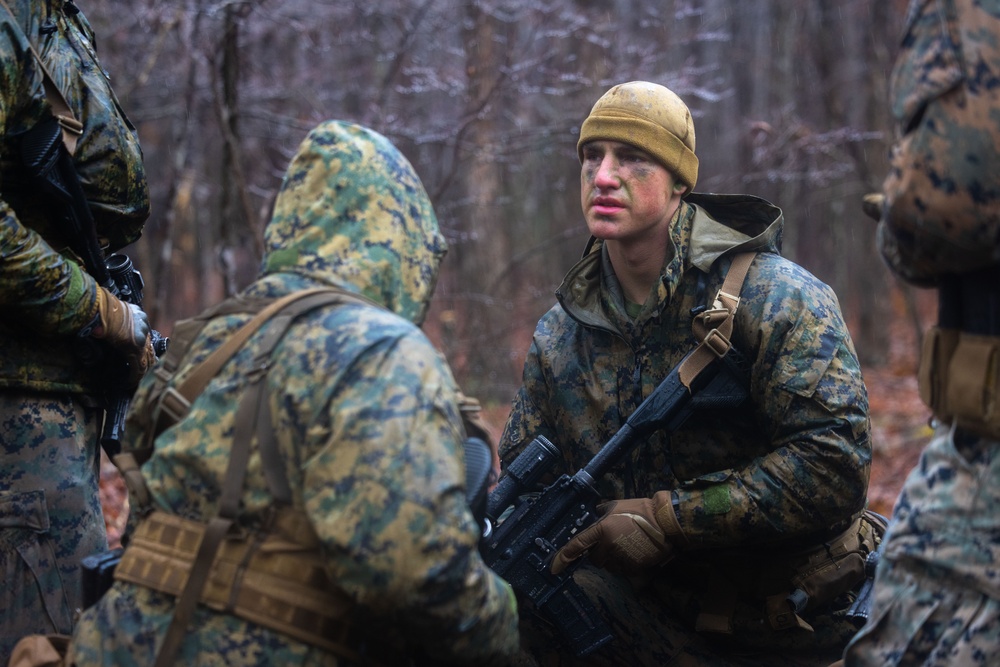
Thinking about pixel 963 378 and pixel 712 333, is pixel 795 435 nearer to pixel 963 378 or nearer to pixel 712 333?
pixel 712 333

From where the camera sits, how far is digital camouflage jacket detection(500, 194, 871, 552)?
3.35 meters

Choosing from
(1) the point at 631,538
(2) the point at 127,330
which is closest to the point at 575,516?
(1) the point at 631,538

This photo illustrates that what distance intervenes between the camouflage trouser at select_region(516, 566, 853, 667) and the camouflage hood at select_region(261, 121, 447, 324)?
1.64m

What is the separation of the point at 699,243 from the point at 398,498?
199 centimetres

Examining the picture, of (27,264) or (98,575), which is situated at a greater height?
(27,264)

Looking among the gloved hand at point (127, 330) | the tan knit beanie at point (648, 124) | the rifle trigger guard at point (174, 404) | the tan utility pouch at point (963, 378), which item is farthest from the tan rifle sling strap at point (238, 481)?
the tan knit beanie at point (648, 124)

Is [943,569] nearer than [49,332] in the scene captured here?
Yes

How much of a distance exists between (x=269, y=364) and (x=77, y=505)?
1.43 m

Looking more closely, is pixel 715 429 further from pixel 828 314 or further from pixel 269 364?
pixel 269 364

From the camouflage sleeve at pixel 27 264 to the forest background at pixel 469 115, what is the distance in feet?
10.6

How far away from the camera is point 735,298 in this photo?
3.49 metres

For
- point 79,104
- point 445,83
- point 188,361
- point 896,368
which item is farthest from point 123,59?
point 896,368

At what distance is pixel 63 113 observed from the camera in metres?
3.41

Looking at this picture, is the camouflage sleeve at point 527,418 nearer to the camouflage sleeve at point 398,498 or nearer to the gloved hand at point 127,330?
the gloved hand at point 127,330
